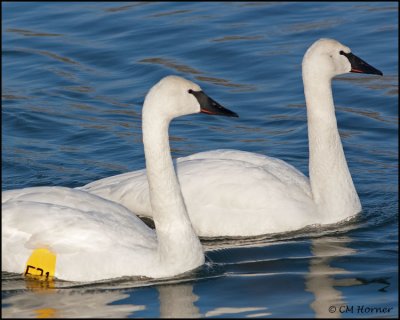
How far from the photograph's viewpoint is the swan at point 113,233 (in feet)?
32.6

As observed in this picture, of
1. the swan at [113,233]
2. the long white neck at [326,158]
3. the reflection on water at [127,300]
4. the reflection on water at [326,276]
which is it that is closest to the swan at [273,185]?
the long white neck at [326,158]

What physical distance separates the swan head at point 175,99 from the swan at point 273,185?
5.70 feet

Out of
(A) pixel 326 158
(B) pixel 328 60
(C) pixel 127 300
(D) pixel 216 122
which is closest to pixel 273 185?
(A) pixel 326 158

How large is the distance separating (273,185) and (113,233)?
2.16m

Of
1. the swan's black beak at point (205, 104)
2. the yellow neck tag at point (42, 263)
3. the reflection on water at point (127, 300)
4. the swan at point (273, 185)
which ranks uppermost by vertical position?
the swan's black beak at point (205, 104)

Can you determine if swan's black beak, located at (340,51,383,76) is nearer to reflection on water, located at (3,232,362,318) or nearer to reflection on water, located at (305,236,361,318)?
reflection on water, located at (305,236,361,318)

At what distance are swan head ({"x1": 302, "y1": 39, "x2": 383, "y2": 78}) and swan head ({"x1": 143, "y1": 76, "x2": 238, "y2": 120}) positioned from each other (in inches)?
81.8

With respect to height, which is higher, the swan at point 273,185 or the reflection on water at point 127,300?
the swan at point 273,185

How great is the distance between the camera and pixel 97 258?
392 inches

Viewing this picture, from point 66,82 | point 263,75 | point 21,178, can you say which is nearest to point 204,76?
point 263,75

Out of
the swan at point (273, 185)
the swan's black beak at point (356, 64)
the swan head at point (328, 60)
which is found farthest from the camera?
the swan's black beak at point (356, 64)

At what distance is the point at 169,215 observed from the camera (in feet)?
33.0

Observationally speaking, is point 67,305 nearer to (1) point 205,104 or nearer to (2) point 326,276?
(1) point 205,104

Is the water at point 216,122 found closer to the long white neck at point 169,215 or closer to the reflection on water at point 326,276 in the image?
the reflection on water at point 326,276
